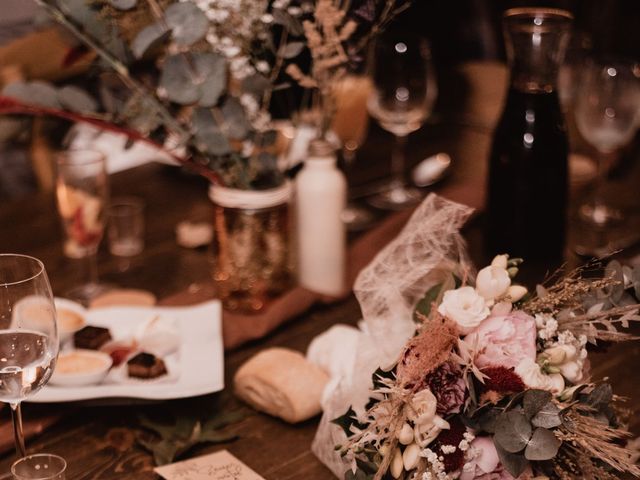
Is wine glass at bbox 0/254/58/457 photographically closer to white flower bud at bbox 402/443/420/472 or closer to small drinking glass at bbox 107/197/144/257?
white flower bud at bbox 402/443/420/472

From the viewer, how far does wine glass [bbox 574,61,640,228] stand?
169 centimetres

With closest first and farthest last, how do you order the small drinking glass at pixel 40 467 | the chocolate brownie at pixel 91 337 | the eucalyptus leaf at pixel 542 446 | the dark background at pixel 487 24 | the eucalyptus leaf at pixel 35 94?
the eucalyptus leaf at pixel 542 446 → the small drinking glass at pixel 40 467 → the chocolate brownie at pixel 91 337 → the eucalyptus leaf at pixel 35 94 → the dark background at pixel 487 24

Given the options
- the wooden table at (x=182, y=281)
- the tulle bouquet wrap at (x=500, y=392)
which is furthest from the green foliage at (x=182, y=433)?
the tulle bouquet wrap at (x=500, y=392)

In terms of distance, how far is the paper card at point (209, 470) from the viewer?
1.03m

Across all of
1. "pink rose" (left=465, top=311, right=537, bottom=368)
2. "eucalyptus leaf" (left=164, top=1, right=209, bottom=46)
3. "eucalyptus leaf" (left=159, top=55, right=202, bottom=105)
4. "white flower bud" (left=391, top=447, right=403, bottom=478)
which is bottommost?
"white flower bud" (left=391, top=447, right=403, bottom=478)

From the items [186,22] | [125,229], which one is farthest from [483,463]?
[125,229]

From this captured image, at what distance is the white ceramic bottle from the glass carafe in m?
0.28

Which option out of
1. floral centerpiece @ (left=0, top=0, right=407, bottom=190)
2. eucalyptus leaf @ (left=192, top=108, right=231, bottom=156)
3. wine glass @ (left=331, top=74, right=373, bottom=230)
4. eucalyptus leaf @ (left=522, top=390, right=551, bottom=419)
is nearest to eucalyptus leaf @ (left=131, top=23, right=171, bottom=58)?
floral centerpiece @ (left=0, top=0, right=407, bottom=190)

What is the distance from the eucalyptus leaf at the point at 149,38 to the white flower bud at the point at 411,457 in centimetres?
71

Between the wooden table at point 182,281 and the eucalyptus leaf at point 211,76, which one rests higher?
the eucalyptus leaf at point 211,76

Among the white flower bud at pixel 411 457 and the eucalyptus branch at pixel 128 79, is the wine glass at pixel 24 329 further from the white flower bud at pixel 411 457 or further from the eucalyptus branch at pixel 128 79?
the eucalyptus branch at pixel 128 79

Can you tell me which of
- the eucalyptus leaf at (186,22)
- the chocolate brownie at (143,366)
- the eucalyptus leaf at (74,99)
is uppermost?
the eucalyptus leaf at (186,22)

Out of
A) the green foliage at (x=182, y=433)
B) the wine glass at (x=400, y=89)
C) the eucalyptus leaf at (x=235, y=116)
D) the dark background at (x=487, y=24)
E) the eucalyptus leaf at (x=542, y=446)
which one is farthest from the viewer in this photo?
the dark background at (x=487, y=24)

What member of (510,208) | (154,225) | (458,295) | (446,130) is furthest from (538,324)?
(446,130)
